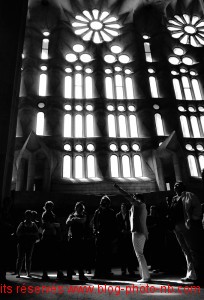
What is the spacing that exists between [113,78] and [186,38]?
882 centimetres

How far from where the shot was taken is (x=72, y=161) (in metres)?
19.3

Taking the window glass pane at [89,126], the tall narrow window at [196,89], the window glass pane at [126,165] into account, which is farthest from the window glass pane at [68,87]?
the tall narrow window at [196,89]

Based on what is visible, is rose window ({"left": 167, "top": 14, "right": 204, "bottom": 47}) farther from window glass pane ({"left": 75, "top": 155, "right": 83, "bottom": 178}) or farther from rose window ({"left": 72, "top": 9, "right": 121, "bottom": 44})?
window glass pane ({"left": 75, "top": 155, "right": 83, "bottom": 178})

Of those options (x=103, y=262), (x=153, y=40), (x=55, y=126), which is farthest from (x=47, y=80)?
(x=103, y=262)

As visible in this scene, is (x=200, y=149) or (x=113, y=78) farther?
(x=113, y=78)

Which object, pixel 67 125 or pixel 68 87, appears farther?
pixel 68 87

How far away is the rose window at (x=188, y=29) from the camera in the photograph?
25.7 meters

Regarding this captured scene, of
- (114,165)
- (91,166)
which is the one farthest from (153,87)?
(91,166)

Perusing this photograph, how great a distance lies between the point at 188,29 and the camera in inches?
1037

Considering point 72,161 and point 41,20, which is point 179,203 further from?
point 41,20

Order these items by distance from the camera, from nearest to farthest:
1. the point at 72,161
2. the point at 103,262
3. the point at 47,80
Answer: the point at 103,262 → the point at 72,161 → the point at 47,80

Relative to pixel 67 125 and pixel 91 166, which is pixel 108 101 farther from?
pixel 91 166

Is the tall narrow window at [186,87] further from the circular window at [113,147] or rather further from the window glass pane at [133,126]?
the circular window at [113,147]

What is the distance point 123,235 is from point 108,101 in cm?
1604
